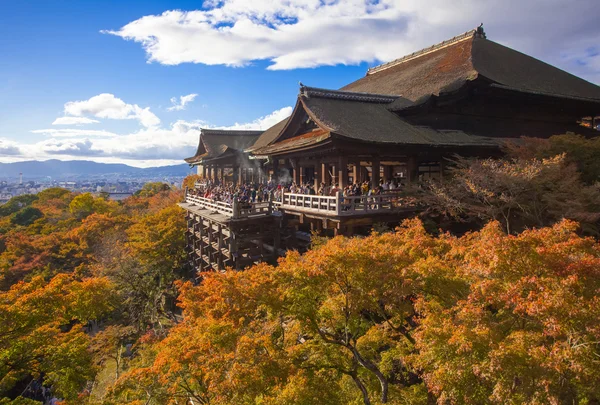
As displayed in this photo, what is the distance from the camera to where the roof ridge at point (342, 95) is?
16916 mm

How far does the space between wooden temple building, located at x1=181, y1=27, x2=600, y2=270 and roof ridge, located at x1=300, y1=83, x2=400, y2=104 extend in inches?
2.1

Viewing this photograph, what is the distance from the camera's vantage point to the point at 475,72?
17047 millimetres

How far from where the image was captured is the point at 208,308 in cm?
850

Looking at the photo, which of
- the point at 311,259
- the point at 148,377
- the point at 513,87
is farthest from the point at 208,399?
the point at 513,87

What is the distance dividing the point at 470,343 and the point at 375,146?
10.8 metres

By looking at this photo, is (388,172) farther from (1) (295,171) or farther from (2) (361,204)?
(2) (361,204)

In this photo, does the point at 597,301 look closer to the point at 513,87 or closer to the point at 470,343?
the point at 470,343

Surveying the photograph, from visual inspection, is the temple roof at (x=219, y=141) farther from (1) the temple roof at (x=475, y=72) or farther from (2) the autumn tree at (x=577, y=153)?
(2) the autumn tree at (x=577, y=153)

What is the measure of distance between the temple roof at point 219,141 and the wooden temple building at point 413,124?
8884mm

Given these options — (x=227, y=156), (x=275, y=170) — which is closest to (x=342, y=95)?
(x=275, y=170)

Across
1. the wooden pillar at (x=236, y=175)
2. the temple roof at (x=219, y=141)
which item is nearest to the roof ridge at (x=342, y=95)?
the temple roof at (x=219, y=141)

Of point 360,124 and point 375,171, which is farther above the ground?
point 360,124

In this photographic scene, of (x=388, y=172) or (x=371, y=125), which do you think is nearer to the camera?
(x=371, y=125)

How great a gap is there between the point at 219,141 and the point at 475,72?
23.2 m
